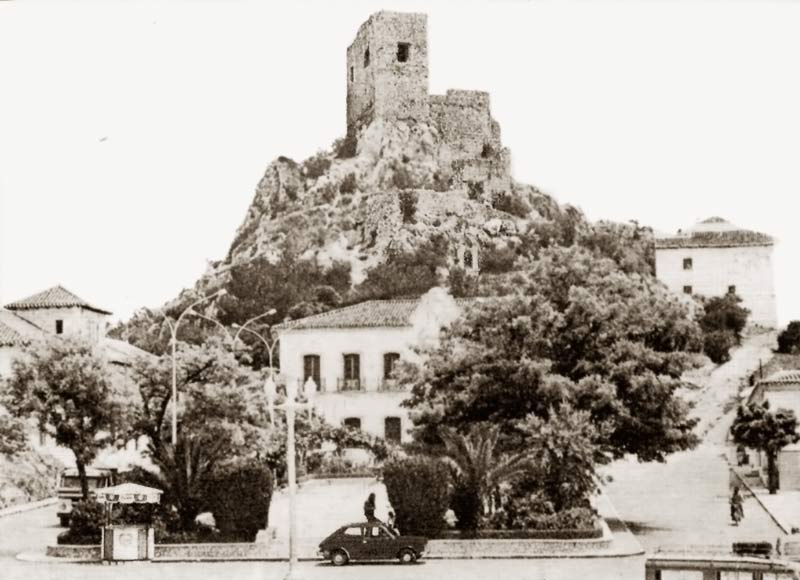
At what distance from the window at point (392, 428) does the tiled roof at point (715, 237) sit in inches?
1292

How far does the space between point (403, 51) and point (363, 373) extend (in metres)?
51.8

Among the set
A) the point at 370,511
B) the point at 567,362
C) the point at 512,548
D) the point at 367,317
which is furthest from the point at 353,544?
the point at 367,317

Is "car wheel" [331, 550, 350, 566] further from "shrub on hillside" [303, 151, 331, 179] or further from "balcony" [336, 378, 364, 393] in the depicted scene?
"shrub on hillside" [303, 151, 331, 179]

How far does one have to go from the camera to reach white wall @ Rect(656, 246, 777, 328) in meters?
80.6

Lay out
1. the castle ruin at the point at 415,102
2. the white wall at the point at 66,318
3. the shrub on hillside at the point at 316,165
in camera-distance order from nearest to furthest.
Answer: the white wall at the point at 66,318
the castle ruin at the point at 415,102
the shrub on hillside at the point at 316,165

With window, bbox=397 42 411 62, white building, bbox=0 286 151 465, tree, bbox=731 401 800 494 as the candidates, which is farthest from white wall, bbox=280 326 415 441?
window, bbox=397 42 411 62

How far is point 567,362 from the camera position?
112ft

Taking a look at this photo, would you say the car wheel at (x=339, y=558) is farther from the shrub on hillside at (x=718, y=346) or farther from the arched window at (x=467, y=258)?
the arched window at (x=467, y=258)

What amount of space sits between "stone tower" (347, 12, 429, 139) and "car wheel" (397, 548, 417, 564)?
75.1 metres

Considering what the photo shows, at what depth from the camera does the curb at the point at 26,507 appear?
38406 mm

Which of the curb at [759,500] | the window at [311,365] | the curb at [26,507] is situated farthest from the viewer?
the window at [311,365]

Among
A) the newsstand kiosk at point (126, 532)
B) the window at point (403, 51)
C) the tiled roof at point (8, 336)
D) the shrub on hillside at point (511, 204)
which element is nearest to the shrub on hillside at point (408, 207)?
the shrub on hillside at point (511, 204)

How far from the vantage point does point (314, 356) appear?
55125 mm

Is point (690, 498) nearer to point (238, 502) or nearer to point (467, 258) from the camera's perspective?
point (238, 502)
